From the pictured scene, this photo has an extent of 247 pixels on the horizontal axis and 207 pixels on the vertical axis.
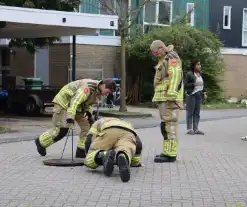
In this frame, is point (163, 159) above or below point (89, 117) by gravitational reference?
below

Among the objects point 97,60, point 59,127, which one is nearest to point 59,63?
point 97,60

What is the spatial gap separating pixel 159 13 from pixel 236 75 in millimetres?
5879

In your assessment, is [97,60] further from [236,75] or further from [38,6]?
[236,75]

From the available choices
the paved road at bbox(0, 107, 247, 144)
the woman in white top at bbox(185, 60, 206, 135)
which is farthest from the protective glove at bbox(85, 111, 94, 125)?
the woman in white top at bbox(185, 60, 206, 135)

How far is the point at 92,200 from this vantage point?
668 cm

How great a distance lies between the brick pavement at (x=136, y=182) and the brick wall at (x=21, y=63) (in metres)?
15.6

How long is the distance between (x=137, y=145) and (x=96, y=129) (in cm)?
64

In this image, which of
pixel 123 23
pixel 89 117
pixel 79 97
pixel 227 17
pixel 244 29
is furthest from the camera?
pixel 244 29

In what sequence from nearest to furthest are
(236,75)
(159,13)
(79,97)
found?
(79,97)
(159,13)
(236,75)

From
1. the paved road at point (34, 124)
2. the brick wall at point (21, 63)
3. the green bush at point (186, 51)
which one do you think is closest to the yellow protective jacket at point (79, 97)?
the paved road at point (34, 124)

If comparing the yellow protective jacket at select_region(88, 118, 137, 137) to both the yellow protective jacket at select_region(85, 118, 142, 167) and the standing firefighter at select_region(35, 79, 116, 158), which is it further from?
the standing firefighter at select_region(35, 79, 116, 158)

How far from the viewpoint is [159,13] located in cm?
2917

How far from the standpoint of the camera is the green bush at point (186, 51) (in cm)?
2391

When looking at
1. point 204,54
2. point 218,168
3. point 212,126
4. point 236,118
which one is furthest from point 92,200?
point 204,54
